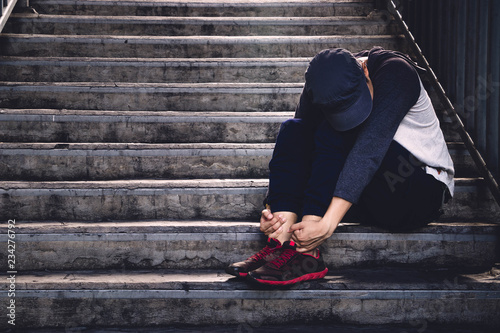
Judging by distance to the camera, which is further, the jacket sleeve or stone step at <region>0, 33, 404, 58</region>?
stone step at <region>0, 33, 404, 58</region>

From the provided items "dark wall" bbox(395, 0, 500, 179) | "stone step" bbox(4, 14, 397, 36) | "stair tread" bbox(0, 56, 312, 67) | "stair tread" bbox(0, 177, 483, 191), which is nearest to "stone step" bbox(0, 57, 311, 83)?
"stair tread" bbox(0, 56, 312, 67)

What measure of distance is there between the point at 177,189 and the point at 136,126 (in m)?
0.53

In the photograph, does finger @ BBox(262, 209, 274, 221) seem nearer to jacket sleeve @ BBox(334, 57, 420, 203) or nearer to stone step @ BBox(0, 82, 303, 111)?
jacket sleeve @ BBox(334, 57, 420, 203)

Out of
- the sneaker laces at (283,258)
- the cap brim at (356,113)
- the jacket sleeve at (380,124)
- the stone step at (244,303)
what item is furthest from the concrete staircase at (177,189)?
the cap brim at (356,113)

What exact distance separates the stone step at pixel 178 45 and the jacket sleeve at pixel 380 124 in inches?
Answer: 55.8

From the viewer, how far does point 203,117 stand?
231cm

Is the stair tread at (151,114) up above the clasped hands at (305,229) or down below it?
above

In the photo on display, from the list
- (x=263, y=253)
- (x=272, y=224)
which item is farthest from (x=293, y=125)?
(x=263, y=253)

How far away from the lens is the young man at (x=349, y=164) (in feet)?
4.95

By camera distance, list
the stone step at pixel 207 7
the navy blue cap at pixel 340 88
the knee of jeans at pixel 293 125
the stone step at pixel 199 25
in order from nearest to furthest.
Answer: the navy blue cap at pixel 340 88, the knee of jeans at pixel 293 125, the stone step at pixel 199 25, the stone step at pixel 207 7

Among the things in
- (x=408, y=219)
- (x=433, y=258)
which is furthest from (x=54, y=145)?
(x=433, y=258)

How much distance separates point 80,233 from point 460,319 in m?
1.43

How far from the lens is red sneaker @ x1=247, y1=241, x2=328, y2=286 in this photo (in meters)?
1.49

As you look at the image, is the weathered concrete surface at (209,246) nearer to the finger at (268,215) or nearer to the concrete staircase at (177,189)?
the concrete staircase at (177,189)
